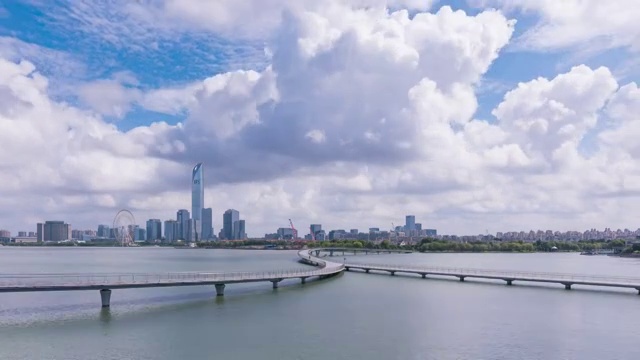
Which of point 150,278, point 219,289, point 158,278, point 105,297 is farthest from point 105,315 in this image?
point 150,278

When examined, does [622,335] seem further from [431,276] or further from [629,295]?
[431,276]

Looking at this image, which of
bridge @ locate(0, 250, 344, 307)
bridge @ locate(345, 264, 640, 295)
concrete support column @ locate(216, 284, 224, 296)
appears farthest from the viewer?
bridge @ locate(345, 264, 640, 295)

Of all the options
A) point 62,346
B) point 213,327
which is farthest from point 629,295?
point 62,346

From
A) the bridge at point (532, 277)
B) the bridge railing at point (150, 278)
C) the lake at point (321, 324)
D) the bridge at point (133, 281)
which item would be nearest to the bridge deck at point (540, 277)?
the bridge at point (532, 277)

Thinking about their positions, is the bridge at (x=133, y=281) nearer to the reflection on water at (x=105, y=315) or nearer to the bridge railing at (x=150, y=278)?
the bridge railing at (x=150, y=278)

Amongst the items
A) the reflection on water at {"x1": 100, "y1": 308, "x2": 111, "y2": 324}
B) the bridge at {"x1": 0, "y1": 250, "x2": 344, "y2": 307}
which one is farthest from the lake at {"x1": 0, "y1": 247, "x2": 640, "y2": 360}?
the bridge at {"x1": 0, "y1": 250, "x2": 344, "y2": 307}

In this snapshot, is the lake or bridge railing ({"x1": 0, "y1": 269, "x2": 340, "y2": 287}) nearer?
the lake

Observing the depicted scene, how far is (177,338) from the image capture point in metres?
32.8

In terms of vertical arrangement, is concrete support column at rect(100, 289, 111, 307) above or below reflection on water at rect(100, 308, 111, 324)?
above

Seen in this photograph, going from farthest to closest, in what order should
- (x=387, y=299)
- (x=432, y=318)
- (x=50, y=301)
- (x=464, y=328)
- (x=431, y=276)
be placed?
(x=431, y=276) < (x=387, y=299) < (x=50, y=301) < (x=432, y=318) < (x=464, y=328)

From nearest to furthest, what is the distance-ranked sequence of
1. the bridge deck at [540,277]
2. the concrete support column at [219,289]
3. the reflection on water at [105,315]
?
the reflection on water at [105,315] → the concrete support column at [219,289] → the bridge deck at [540,277]

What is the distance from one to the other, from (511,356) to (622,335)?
35.1ft

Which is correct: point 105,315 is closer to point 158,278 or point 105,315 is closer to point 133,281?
point 133,281

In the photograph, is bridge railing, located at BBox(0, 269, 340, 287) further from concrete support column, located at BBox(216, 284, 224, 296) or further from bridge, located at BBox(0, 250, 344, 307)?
concrete support column, located at BBox(216, 284, 224, 296)
